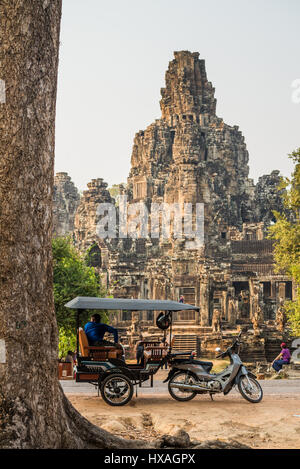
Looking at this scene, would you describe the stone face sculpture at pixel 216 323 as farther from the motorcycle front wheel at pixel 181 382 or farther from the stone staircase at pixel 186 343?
the motorcycle front wheel at pixel 181 382

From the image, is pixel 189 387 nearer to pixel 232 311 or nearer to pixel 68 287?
pixel 68 287

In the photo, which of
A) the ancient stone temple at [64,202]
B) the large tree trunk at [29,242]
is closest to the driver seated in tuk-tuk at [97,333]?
the large tree trunk at [29,242]

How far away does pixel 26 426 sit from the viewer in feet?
17.5

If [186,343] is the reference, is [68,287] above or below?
above

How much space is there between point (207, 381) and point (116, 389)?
186 centimetres

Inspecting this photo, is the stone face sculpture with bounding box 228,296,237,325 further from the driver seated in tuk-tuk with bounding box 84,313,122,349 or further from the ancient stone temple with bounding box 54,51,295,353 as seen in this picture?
the driver seated in tuk-tuk with bounding box 84,313,122,349

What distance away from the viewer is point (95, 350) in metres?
10.8

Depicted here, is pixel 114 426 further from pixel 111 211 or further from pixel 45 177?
pixel 111 211

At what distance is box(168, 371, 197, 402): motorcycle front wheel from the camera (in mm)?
10719

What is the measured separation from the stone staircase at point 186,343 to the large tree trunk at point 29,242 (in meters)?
26.7

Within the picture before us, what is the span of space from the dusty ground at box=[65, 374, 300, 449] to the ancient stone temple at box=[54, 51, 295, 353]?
2189cm

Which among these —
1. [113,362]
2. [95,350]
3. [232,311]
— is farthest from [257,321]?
[113,362]

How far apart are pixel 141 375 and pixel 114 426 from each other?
9.86ft

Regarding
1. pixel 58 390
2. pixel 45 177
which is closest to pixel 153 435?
pixel 58 390
